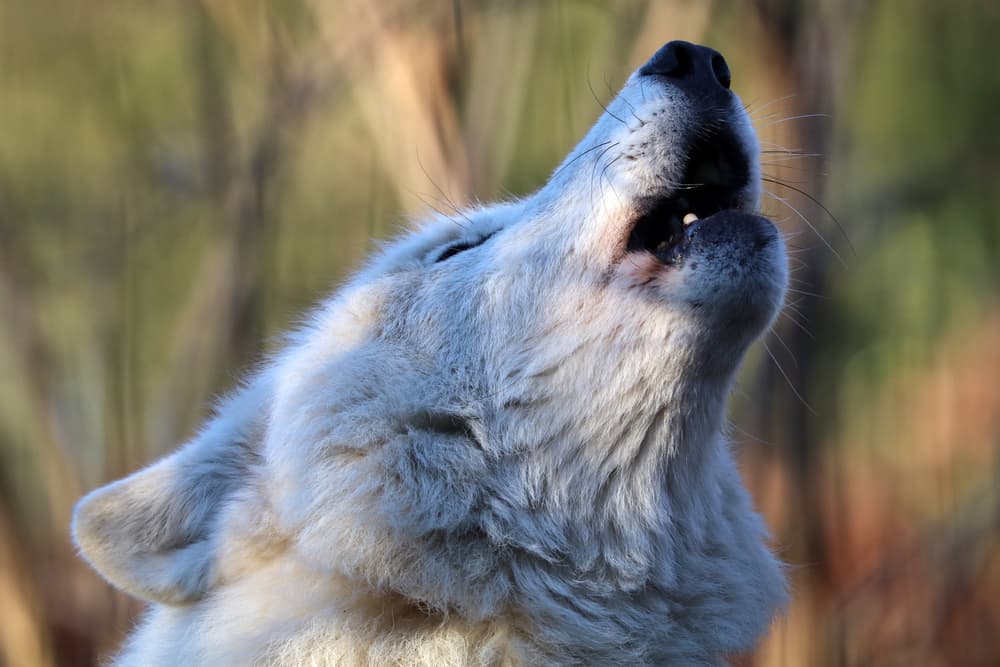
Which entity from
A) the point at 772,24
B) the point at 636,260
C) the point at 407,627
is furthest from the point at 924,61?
the point at 407,627

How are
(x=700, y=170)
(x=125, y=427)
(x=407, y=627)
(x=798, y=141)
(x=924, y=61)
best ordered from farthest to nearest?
(x=924, y=61) < (x=125, y=427) < (x=798, y=141) < (x=700, y=170) < (x=407, y=627)

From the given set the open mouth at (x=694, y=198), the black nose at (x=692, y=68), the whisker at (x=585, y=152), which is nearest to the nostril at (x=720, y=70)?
the black nose at (x=692, y=68)

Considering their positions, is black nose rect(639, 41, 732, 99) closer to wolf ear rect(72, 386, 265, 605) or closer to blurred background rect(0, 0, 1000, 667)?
wolf ear rect(72, 386, 265, 605)

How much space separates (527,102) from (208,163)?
291 cm

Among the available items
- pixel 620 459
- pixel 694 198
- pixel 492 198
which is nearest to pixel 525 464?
pixel 620 459

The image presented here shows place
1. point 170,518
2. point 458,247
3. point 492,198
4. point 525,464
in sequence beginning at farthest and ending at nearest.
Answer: point 492,198 < point 458,247 < point 170,518 < point 525,464

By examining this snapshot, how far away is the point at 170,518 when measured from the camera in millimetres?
2295

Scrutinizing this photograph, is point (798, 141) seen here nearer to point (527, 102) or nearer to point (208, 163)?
point (527, 102)

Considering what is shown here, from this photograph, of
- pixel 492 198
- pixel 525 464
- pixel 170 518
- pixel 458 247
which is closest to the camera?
pixel 525 464

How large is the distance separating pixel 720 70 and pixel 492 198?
4.07 m

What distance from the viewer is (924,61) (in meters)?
8.38

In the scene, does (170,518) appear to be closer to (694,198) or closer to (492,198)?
(694,198)

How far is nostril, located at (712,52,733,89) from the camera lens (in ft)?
7.63

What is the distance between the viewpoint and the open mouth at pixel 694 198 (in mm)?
2211
